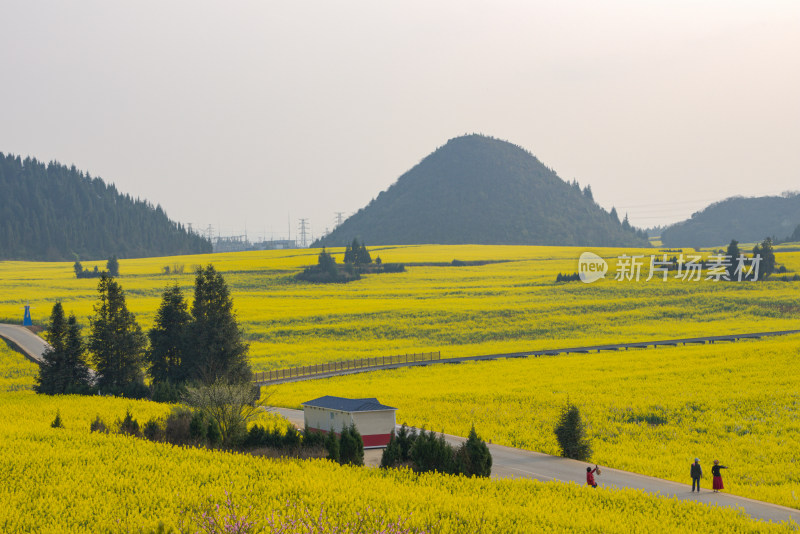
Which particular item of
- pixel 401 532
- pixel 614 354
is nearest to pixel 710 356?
pixel 614 354

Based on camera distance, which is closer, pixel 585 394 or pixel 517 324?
pixel 585 394

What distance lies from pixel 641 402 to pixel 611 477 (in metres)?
15.7

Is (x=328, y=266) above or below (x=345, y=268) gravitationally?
above

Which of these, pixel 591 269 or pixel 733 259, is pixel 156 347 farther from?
pixel 733 259

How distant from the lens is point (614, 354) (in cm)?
6875

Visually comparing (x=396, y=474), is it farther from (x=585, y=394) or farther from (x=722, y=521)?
(x=585, y=394)

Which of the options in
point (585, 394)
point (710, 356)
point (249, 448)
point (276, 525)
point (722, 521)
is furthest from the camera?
point (710, 356)

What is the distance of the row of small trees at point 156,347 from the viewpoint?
→ 5009cm

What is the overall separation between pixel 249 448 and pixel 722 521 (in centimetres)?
1737

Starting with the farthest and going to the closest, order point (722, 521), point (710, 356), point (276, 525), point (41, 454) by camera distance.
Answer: point (710, 356) < point (41, 454) < point (722, 521) < point (276, 525)

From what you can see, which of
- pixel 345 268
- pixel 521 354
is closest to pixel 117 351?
pixel 521 354

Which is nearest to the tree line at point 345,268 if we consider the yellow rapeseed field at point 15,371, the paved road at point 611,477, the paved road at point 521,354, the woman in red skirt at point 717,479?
the yellow rapeseed field at point 15,371

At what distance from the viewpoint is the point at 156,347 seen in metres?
53.8

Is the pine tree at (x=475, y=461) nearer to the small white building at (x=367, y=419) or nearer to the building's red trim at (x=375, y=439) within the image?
the small white building at (x=367, y=419)
